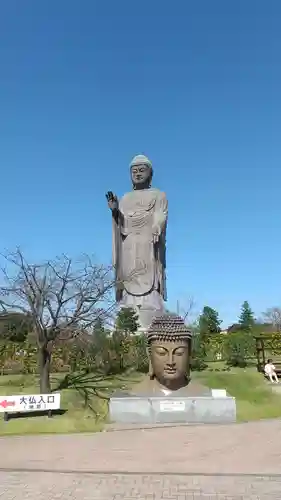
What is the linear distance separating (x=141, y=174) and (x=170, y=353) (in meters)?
15.1

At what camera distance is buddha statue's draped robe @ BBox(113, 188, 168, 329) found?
2389 cm

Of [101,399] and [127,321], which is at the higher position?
[127,321]

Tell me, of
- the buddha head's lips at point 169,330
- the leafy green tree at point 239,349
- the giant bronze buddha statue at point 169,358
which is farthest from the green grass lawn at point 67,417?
the leafy green tree at point 239,349

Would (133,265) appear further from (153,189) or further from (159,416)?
(159,416)

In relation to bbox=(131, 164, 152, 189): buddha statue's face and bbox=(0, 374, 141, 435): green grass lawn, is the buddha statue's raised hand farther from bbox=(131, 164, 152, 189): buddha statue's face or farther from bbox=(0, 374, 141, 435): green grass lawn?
bbox=(0, 374, 141, 435): green grass lawn

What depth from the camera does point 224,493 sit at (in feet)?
20.3

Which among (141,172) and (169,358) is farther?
(141,172)

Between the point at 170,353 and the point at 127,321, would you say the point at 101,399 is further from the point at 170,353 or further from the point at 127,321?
the point at 127,321

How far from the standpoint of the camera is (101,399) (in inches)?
529

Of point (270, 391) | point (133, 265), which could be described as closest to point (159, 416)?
point (270, 391)

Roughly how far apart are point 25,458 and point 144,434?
117 inches

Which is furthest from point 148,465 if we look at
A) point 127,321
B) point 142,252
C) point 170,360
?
point 142,252

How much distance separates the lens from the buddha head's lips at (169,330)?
12.1 metres

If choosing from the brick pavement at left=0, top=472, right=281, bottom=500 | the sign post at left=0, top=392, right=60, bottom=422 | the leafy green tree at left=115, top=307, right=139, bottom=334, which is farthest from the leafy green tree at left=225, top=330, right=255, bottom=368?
the brick pavement at left=0, top=472, right=281, bottom=500
